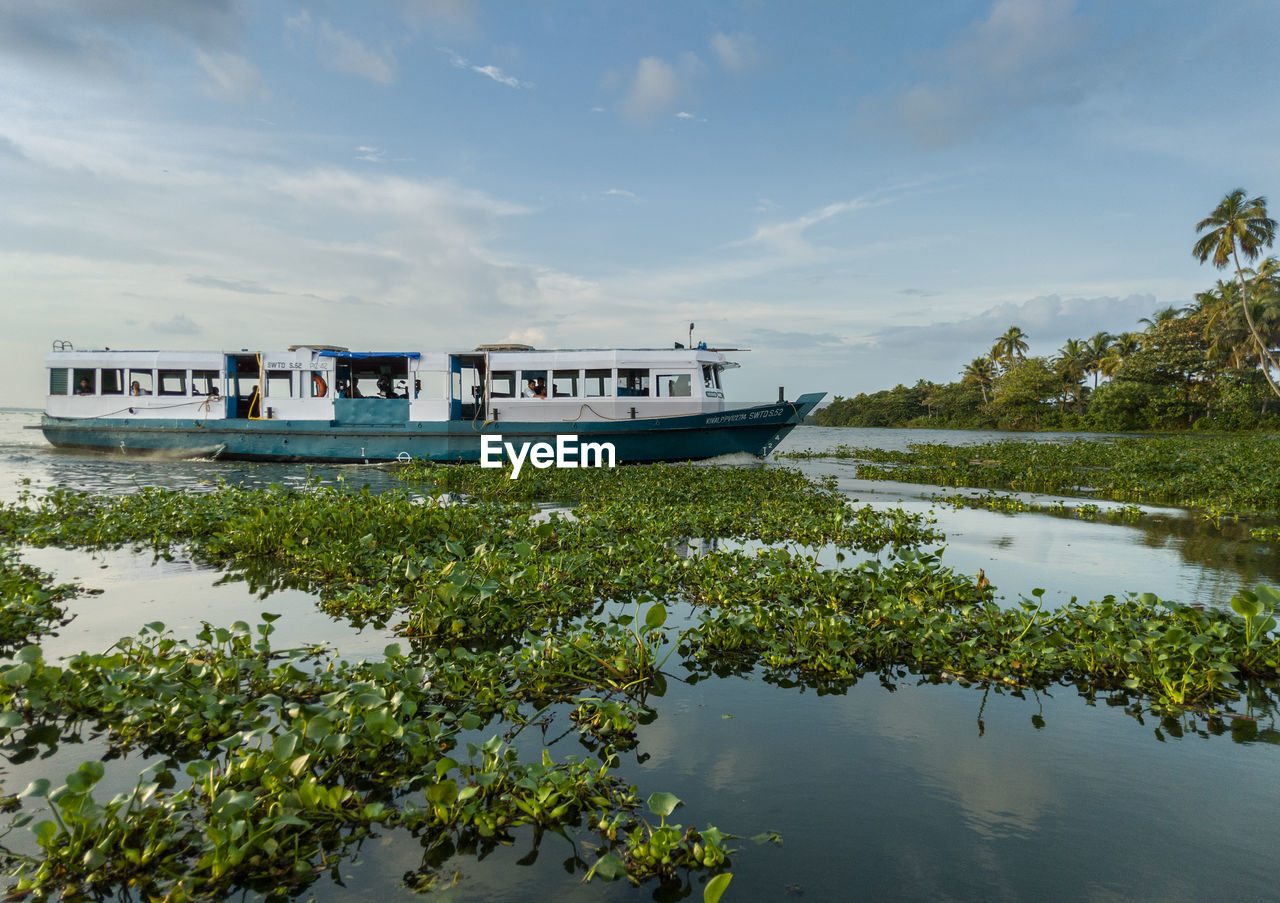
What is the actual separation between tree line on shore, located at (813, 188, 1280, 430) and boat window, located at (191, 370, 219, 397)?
55.1m

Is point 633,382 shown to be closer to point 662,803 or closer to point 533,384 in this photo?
point 533,384

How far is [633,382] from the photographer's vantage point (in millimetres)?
21672

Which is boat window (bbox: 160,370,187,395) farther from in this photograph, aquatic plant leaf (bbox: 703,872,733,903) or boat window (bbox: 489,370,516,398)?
aquatic plant leaf (bbox: 703,872,733,903)

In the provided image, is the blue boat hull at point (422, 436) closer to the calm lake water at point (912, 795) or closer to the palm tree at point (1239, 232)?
the calm lake water at point (912, 795)

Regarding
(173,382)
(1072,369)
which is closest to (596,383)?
(173,382)

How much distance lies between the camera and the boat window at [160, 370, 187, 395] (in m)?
24.2

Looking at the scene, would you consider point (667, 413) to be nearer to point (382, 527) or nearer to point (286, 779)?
point (382, 527)

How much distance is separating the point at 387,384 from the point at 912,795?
22.7 meters

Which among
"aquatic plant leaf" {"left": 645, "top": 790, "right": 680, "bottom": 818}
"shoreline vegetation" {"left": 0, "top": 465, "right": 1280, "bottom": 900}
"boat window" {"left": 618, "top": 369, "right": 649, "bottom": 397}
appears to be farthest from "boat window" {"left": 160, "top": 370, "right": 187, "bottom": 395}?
"aquatic plant leaf" {"left": 645, "top": 790, "right": 680, "bottom": 818}

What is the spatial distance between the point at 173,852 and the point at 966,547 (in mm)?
9026

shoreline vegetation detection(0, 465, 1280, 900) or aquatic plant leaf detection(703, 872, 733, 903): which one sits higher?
aquatic plant leaf detection(703, 872, 733, 903)

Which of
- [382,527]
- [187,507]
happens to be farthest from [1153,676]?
[187,507]

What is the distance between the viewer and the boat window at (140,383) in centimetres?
2447

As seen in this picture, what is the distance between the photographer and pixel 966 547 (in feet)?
30.0
